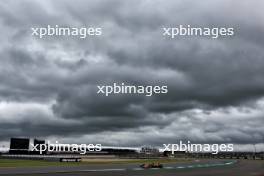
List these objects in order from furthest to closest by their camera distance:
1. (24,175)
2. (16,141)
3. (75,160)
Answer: (16,141) → (75,160) → (24,175)

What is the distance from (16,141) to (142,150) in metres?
82.0

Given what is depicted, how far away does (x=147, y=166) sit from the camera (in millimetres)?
60906

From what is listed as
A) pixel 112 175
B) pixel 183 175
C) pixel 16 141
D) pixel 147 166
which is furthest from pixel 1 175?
pixel 16 141

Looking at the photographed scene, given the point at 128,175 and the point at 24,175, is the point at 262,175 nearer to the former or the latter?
the point at 128,175

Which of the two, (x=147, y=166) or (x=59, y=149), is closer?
(x=147, y=166)

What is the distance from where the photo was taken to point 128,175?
138ft

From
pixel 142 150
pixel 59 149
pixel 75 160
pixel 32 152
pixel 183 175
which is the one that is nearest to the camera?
pixel 183 175

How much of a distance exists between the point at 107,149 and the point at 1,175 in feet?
521

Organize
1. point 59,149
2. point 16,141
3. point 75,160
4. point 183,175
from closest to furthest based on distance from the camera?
point 183,175 < point 75,160 < point 16,141 < point 59,149

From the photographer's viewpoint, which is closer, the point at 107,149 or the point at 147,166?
the point at 147,166

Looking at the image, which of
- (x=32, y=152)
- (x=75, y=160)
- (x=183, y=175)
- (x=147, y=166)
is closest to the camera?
(x=183, y=175)

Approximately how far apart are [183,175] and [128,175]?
23.4 feet

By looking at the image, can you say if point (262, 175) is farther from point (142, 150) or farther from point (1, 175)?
point (142, 150)

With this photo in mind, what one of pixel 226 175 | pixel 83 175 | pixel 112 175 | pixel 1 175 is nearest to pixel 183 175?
pixel 226 175
